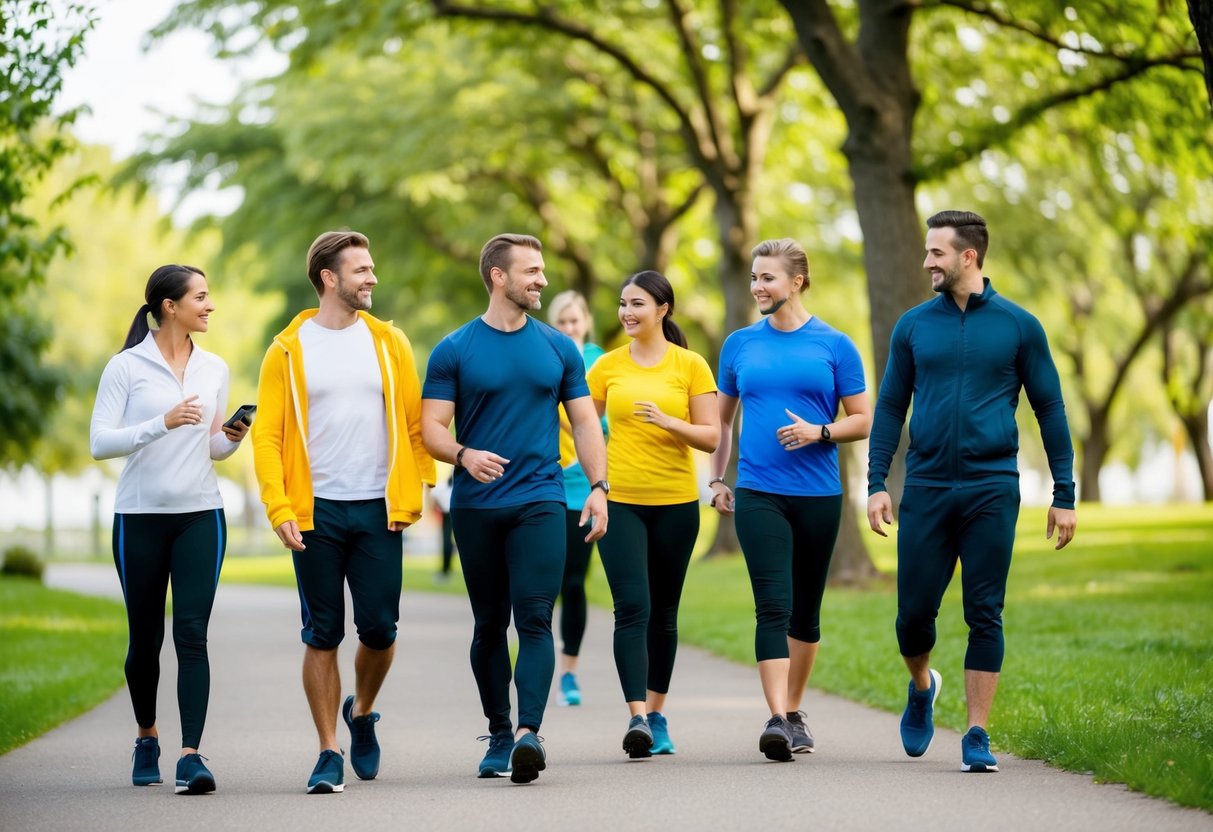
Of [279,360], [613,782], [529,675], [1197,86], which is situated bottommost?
[613,782]

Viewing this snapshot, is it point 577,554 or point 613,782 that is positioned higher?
point 577,554

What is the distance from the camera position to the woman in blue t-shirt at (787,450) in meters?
7.79

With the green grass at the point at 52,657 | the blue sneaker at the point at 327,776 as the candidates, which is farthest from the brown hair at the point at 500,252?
the green grass at the point at 52,657

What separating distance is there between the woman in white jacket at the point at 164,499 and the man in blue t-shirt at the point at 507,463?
0.93m

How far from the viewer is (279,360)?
23.6 feet

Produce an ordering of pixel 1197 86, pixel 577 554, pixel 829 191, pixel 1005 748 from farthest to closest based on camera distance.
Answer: pixel 829 191 → pixel 1197 86 → pixel 577 554 → pixel 1005 748

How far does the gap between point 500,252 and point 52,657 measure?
7.65 m

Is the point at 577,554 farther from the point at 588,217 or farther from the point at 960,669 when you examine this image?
the point at 588,217

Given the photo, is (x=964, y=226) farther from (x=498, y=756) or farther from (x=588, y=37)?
(x=588, y=37)

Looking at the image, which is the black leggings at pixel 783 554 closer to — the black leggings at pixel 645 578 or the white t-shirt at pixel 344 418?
the black leggings at pixel 645 578

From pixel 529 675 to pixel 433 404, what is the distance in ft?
3.94

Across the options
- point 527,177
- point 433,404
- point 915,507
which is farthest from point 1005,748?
point 527,177

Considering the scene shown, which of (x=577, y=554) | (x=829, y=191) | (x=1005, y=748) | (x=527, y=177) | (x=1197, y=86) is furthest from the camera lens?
(x=829, y=191)

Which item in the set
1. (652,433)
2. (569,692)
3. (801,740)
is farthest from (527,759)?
(569,692)
